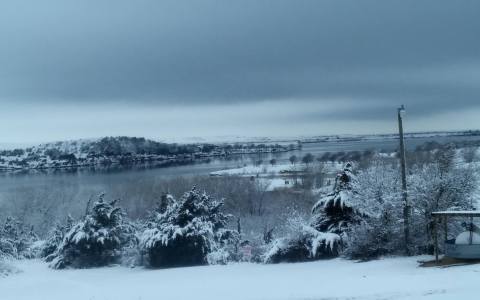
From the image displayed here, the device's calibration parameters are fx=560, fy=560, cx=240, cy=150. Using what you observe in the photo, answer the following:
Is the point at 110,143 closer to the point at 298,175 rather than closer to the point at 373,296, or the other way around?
the point at 298,175

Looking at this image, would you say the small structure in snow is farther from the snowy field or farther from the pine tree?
the pine tree

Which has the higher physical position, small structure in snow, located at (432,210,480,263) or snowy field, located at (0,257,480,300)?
small structure in snow, located at (432,210,480,263)

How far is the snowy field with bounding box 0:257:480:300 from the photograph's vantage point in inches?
452

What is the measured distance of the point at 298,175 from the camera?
8125 centimetres

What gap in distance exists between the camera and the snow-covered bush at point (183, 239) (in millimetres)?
22547

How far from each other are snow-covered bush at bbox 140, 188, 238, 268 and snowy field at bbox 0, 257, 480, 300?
3.32 metres

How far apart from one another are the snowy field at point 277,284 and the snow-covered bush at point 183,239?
332 cm

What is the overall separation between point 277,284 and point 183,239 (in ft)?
31.0

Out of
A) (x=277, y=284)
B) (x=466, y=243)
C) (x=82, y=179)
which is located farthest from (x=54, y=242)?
(x=82, y=179)

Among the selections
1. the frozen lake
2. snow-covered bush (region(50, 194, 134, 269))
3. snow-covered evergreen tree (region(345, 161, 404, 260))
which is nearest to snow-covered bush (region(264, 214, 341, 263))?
snow-covered evergreen tree (region(345, 161, 404, 260))

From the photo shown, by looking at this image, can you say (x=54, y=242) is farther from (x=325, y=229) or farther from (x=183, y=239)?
(x=325, y=229)

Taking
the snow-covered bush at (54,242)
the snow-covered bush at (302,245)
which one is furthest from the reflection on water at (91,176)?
the snow-covered bush at (302,245)

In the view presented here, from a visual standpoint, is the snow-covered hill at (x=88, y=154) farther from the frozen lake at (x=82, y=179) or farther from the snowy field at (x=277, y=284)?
the snowy field at (x=277, y=284)

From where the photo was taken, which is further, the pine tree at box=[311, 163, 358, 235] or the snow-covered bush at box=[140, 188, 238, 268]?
the snow-covered bush at box=[140, 188, 238, 268]
